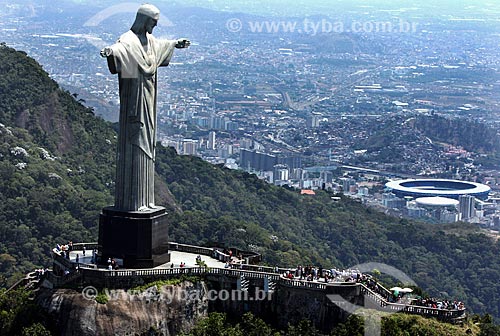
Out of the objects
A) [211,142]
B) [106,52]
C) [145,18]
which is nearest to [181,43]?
[145,18]

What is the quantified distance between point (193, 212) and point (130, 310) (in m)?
41.1

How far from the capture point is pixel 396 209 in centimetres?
13525

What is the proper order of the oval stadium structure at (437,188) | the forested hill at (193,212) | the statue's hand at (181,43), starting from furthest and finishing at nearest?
the oval stadium structure at (437,188)
the forested hill at (193,212)
the statue's hand at (181,43)

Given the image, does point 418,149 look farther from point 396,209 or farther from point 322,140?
point 396,209

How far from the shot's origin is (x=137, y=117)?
38.1 meters

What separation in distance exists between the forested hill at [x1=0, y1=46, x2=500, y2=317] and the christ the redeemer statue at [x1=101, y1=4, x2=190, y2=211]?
25.0 m

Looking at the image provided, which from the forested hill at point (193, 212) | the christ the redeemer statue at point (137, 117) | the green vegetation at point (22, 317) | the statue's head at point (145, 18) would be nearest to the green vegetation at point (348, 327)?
the green vegetation at point (22, 317)

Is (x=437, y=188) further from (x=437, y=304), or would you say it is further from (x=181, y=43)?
(x=437, y=304)

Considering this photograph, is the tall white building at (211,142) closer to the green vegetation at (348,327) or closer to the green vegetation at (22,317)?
the green vegetation at (22,317)

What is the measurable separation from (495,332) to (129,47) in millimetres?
13515

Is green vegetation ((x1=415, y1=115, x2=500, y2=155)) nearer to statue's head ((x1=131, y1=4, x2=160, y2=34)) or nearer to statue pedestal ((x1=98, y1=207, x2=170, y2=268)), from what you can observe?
statue's head ((x1=131, y1=4, x2=160, y2=34))

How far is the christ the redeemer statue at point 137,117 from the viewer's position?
37.9m

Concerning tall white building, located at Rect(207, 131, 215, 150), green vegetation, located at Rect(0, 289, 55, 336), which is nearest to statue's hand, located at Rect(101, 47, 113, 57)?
green vegetation, located at Rect(0, 289, 55, 336)

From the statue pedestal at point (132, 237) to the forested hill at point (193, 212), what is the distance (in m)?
24.9
